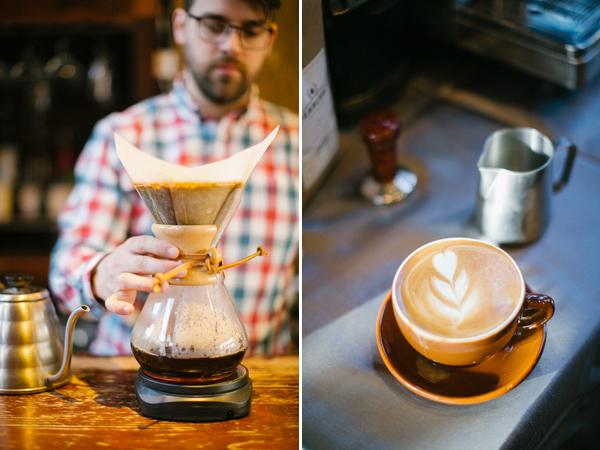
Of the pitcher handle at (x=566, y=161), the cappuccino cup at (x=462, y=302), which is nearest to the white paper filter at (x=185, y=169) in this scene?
the cappuccino cup at (x=462, y=302)

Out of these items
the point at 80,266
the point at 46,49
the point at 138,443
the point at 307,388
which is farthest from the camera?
the point at 46,49

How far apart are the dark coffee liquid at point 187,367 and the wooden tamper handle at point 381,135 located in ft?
1.26

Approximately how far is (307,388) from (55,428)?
0.29 metres

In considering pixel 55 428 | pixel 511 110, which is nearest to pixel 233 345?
pixel 55 428

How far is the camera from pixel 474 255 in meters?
0.58

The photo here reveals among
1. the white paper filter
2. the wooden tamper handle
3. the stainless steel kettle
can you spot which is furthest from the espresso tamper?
the stainless steel kettle

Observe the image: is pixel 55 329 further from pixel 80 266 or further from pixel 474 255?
pixel 474 255

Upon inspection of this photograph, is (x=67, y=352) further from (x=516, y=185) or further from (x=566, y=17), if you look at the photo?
(x=566, y=17)

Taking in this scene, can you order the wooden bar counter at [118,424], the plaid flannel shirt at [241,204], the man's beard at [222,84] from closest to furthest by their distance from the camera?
the wooden bar counter at [118,424] → the man's beard at [222,84] → the plaid flannel shirt at [241,204]

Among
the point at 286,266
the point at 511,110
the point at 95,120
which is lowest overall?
the point at 286,266

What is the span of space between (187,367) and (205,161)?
1.65 feet

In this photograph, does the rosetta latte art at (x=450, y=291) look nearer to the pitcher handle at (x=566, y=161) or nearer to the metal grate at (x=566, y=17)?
the pitcher handle at (x=566, y=161)

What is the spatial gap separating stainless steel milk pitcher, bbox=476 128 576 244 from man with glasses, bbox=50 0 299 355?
1.08 feet

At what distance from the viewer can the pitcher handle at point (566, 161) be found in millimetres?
723
